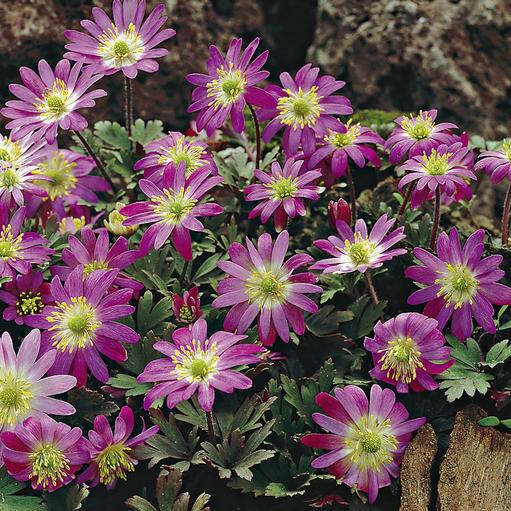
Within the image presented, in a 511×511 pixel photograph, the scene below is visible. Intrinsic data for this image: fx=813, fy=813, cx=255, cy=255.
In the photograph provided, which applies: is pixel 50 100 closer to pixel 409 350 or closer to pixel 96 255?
pixel 96 255

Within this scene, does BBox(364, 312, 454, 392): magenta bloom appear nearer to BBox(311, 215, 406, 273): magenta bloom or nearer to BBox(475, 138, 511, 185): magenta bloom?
BBox(311, 215, 406, 273): magenta bloom

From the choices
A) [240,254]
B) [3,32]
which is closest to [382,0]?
[3,32]

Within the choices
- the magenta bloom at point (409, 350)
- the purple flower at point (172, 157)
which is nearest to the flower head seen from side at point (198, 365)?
the magenta bloom at point (409, 350)

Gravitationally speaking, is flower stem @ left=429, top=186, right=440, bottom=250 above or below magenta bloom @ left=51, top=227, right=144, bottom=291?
above

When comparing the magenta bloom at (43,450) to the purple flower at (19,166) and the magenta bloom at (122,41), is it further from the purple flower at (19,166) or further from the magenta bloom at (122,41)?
the magenta bloom at (122,41)

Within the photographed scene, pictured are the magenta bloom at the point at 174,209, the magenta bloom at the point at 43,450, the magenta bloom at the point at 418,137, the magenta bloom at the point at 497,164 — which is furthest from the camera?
the magenta bloom at the point at 418,137

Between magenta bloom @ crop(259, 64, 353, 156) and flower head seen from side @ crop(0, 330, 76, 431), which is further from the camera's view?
magenta bloom @ crop(259, 64, 353, 156)

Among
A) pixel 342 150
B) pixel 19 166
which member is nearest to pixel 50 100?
pixel 19 166

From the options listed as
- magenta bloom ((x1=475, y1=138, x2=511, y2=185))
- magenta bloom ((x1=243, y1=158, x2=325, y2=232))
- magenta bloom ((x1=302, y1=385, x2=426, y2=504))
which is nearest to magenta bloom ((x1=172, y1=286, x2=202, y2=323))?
magenta bloom ((x1=243, y1=158, x2=325, y2=232))
